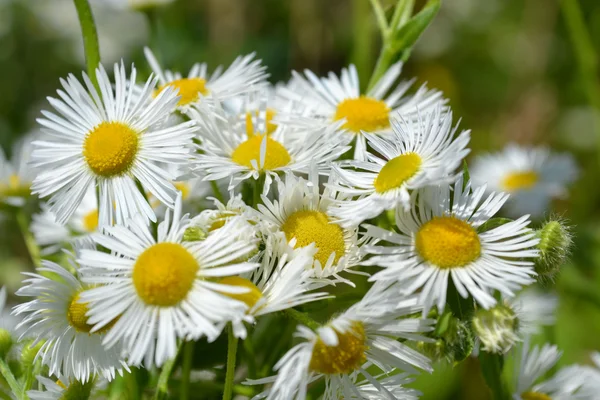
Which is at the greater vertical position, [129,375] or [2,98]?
[2,98]

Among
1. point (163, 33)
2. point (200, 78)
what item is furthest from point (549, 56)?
point (200, 78)

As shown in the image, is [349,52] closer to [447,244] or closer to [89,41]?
[89,41]

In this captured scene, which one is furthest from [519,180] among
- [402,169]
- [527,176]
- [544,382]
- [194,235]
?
[194,235]

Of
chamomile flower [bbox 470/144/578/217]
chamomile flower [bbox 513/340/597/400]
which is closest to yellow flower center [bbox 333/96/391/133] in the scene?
chamomile flower [bbox 513/340/597/400]

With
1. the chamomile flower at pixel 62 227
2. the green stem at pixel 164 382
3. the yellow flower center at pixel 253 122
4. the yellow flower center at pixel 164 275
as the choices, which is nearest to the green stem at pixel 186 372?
the green stem at pixel 164 382

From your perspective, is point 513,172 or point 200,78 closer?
point 200,78

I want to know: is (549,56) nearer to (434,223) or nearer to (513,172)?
(513,172)

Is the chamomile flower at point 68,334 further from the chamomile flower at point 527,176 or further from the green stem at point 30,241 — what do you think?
the chamomile flower at point 527,176
